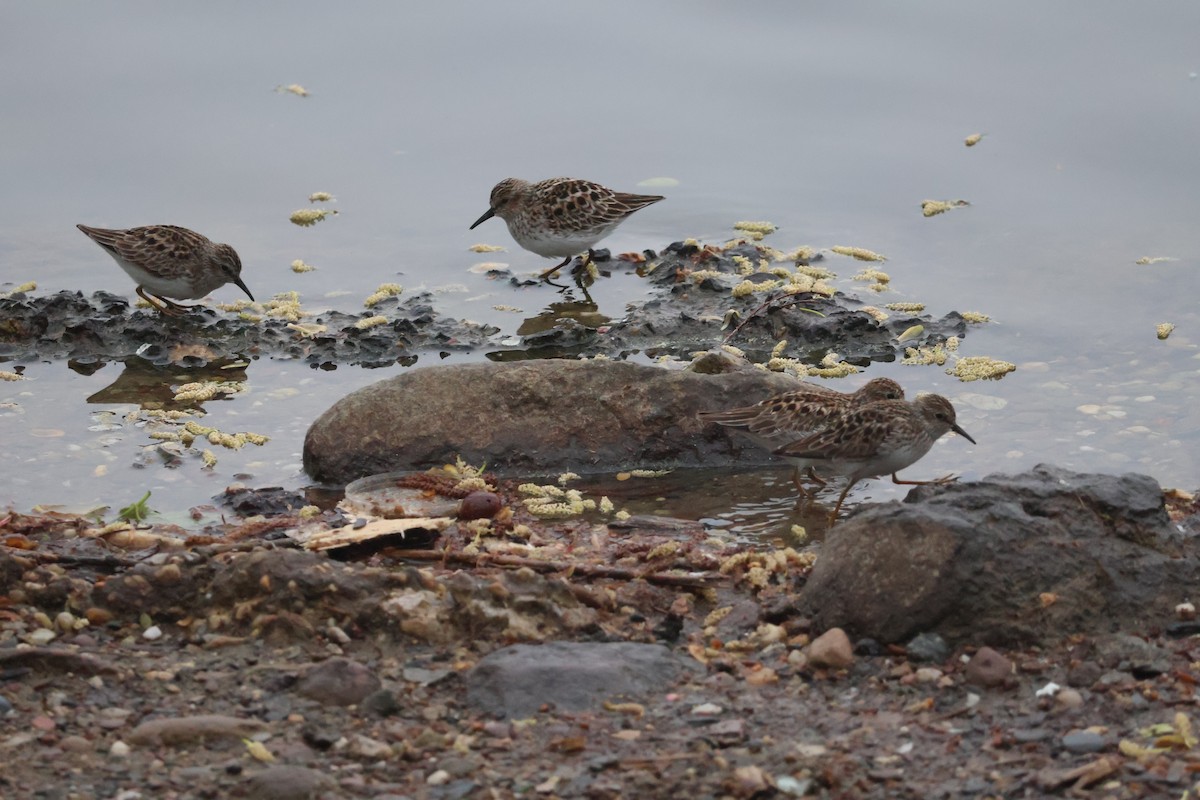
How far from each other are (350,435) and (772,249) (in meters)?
5.53

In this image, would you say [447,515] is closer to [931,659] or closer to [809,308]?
[931,659]

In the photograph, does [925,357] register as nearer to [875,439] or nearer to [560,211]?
[875,439]

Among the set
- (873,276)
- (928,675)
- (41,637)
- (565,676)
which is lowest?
(873,276)

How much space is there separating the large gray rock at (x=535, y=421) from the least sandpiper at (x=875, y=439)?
96 cm

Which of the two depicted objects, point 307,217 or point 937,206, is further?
point 307,217

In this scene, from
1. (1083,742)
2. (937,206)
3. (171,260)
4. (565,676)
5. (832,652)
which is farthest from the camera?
(937,206)

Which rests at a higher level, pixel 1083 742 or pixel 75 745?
pixel 75 745

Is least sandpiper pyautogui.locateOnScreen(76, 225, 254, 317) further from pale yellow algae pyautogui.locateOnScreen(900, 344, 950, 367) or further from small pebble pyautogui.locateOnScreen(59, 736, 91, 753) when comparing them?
small pebble pyautogui.locateOnScreen(59, 736, 91, 753)

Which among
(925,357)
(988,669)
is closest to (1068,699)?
(988,669)

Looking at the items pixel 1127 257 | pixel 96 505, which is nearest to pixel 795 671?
pixel 96 505

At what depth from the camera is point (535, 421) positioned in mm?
9820

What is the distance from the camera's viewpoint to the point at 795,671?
6203 millimetres

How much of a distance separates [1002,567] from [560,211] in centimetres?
785

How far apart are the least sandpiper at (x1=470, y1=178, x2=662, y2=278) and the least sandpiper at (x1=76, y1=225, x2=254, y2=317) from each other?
8.10 ft
